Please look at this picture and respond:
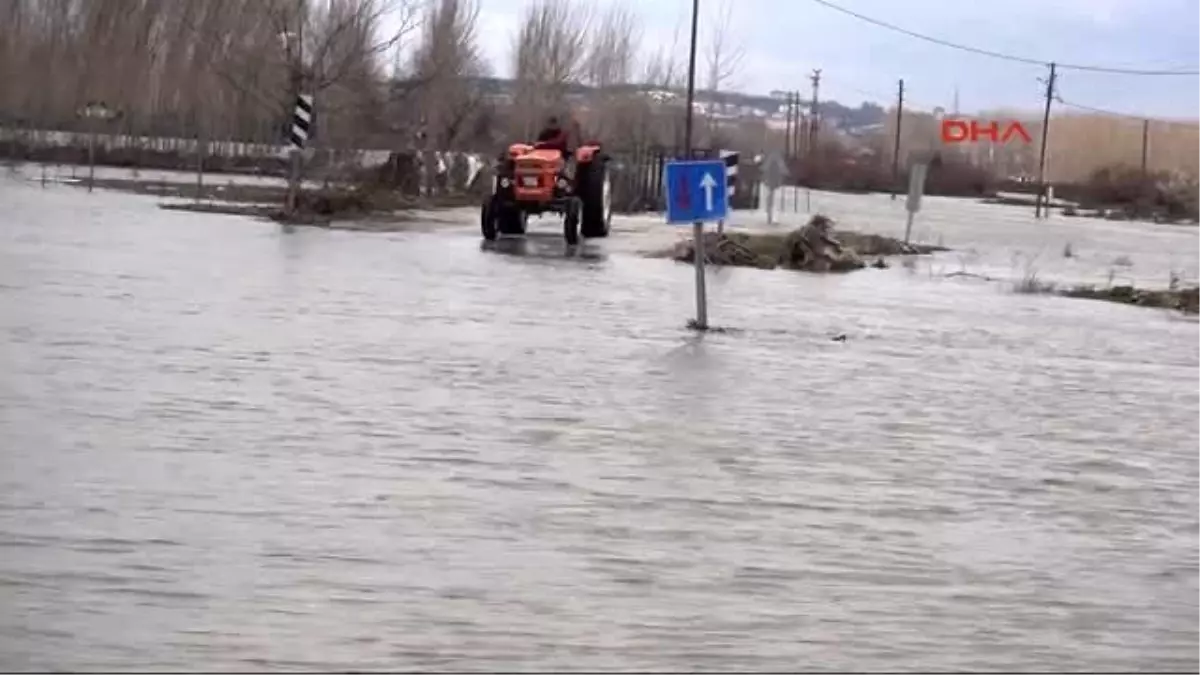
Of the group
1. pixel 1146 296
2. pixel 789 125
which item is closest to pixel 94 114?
pixel 1146 296

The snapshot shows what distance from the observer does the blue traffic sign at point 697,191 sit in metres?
16.6

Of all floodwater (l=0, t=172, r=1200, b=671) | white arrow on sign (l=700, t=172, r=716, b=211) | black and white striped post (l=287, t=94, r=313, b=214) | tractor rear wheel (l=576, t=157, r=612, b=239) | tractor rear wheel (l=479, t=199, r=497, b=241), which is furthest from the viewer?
black and white striped post (l=287, t=94, r=313, b=214)

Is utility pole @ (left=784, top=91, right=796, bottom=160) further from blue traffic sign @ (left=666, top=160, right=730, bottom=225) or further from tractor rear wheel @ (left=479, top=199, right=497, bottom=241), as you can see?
blue traffic sign @ (left=666, top=160, right=730, bottom=225)

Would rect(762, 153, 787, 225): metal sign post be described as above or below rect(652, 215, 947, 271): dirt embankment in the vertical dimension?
above

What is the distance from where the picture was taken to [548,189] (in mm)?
30078

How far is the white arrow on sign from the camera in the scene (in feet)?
54.5

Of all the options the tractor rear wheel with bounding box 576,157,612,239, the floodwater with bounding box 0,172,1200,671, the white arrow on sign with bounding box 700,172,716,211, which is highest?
the white arrow on sign with bounding box 700,172,716,211

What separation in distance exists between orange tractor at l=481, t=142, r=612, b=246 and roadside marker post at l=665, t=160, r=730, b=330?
1239cm

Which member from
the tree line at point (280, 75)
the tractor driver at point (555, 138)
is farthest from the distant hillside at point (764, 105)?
the tractor driver at point (555, 138)

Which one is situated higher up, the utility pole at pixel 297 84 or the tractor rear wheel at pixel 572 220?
the utility pole at pixel 297 84

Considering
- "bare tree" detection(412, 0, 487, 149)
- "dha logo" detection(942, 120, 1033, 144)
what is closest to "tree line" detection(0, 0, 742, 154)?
"bare tree" detection(412, 0, 487, 149)

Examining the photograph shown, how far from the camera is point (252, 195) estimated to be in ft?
143

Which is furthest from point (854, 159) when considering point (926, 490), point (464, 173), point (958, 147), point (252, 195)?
point (926, 490)

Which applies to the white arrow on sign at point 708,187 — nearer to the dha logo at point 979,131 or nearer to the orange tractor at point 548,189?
the orange tractor at point 548,189
